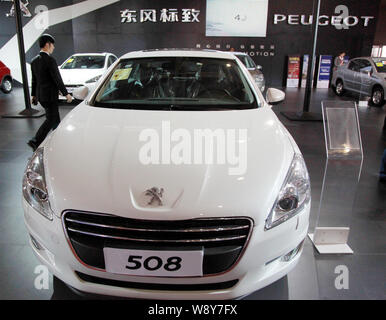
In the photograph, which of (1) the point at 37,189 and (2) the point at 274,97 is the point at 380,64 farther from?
(1) the point at 37,189

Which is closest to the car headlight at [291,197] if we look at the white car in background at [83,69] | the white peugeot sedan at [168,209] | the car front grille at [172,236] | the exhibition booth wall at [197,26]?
the white peugeot sedan at [168,209]

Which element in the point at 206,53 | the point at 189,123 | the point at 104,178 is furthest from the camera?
the point at 206,53

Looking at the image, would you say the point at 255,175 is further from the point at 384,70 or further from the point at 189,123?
the point at 384,70

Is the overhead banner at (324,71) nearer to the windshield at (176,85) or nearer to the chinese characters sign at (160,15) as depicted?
the chinese characters sign at (160,15)

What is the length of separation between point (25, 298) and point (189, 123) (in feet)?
4.05

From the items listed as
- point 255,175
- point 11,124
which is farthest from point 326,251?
point 11,124

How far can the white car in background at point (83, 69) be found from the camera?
6.59m

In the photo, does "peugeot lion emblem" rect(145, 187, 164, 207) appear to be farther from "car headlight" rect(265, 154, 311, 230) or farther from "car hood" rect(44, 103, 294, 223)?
"car headlight" rect(265, 154, 311, 230)

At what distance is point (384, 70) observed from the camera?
24.2 ft

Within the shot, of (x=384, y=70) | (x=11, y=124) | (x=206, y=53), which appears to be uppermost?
(x=206, y=53)

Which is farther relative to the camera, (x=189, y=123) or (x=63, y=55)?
(x=63, y=55)

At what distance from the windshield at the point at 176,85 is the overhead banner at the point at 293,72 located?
9.18 m

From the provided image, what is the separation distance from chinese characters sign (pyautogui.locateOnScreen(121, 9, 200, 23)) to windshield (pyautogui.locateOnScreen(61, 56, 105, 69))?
3.71m
